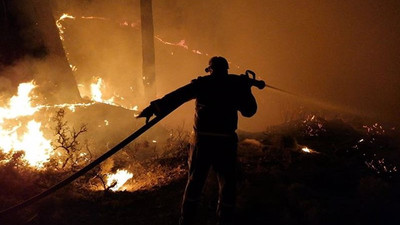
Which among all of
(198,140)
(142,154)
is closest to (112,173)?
(142,154)

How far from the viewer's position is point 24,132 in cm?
872

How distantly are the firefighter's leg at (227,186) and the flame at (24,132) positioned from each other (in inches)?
207

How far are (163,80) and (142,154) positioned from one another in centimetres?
996

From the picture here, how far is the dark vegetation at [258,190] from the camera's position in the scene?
5.11 metres

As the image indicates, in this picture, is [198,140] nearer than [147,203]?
Yes

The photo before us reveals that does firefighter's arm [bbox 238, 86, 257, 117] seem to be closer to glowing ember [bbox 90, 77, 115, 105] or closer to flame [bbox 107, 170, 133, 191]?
flame [bbox 107, 170, 133, 191]

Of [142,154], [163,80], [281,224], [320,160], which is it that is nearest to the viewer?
[281,224]

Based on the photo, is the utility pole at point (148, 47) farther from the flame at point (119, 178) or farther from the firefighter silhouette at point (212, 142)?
the firefighter silhouette at point (212, 142)

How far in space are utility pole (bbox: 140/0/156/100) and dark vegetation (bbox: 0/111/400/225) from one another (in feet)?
19.3

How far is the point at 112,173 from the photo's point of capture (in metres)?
7.43

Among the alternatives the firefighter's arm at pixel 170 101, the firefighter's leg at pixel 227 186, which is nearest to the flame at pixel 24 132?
the firefighter's arm at pixel 170 101

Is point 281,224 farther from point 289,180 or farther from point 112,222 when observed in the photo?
point 112,222

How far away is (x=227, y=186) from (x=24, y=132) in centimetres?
703

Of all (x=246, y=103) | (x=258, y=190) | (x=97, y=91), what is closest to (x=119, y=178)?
(x=258, y=190)
